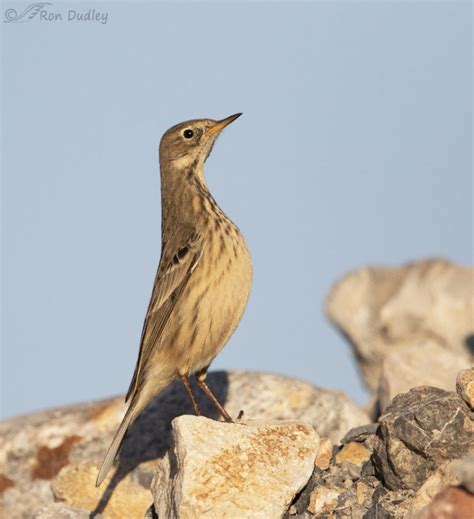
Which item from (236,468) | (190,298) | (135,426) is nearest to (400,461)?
(236,468)

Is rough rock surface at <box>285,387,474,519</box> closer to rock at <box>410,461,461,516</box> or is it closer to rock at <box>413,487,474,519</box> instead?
rock at <box>410,461,461,516</box>

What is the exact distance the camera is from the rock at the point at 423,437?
9.70 metres

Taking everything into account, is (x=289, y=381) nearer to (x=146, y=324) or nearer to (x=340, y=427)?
(x=340, y=427)

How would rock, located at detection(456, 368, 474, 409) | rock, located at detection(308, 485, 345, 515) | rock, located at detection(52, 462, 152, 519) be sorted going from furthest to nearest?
rock, located at detection(52, 462, 152, 519)
rock, located at detection(308, 485, 345, 515)
rock, located at detection(456, 368, 474, 409)

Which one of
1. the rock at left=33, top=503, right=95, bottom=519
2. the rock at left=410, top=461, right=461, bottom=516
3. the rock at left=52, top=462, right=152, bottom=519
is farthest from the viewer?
the rock at left=52, top=462, right=152, bottom=519

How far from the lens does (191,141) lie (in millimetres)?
13273

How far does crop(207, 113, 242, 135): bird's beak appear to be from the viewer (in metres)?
13.1

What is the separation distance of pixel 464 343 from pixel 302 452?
460 inches

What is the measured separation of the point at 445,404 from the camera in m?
9.87

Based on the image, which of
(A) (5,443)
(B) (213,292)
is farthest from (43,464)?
(B) (213,292)

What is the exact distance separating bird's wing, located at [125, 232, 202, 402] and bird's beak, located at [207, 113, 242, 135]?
150 cm

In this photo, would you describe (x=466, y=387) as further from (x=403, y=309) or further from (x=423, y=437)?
(x=403, y=309)

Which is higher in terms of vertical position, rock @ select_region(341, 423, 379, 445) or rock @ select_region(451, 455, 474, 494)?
rock @ select_region(451, 455, 474, 494)

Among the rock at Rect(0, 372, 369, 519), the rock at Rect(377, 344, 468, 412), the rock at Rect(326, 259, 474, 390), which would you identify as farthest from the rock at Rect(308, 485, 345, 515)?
the rock at Rect(326, 259, 474, 390)
